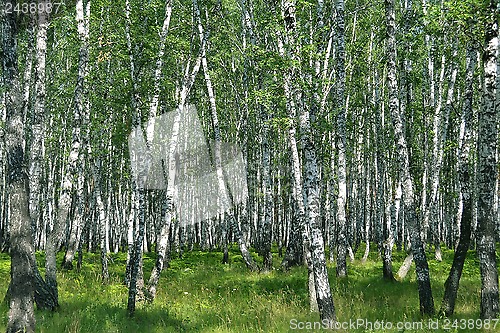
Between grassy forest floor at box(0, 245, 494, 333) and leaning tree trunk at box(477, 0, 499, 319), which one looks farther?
grassy forest floor at box(0, 245, 494, 333)

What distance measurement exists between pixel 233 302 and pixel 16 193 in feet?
22.6

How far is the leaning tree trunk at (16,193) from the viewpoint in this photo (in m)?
7.63

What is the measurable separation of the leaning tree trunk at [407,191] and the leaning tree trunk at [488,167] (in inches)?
48.3

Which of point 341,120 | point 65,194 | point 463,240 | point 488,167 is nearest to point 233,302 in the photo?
point 65,194

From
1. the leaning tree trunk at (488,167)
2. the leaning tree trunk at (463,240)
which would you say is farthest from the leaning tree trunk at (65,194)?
the leaning tree trunk at (488,167)

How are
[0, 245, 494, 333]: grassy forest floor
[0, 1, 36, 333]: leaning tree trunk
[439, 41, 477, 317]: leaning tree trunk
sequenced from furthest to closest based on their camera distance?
1. [439, 41, 477, 317]: leaning tree trunk
2. [0, 245, 494, 333]: grassy forest floor
3. [0, 1, 36, 333]: leaning tree trunk

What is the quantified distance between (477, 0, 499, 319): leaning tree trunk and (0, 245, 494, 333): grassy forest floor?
3.45ft

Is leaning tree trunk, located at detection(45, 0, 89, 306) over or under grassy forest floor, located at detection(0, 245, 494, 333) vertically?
over

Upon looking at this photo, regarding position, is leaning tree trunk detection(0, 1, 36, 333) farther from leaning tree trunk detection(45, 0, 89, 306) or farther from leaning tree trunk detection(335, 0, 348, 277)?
leaning tree trunk detection(335, 0, 348, 277)

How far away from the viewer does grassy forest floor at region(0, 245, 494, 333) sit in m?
9.36

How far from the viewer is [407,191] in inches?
401

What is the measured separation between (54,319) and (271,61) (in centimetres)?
721

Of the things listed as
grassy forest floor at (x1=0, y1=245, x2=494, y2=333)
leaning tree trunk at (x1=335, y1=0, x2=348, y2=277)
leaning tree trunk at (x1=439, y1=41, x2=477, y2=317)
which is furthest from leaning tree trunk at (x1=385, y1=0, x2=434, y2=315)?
leaning tree trunk at (x1=335, y1=0, x2=348, y2=277)

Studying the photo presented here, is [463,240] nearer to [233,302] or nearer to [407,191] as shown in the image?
[407,191]
